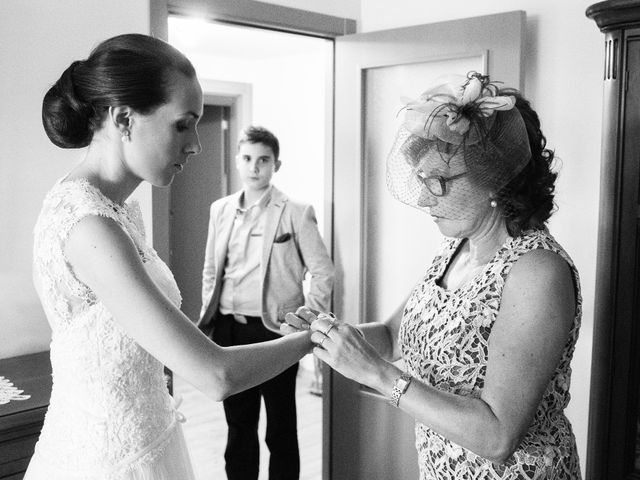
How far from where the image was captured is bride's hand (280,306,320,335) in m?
1.68

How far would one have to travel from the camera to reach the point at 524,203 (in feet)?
5.08

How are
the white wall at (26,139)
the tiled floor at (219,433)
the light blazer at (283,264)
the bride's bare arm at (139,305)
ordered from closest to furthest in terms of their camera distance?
1. the bride's bare arm at (139,305)
2. the white wall at (26,139)
3. the light blazer at (283,264)
4. the tiled floor at (219,433)

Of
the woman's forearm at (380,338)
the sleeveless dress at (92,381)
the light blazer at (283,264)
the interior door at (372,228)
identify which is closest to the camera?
the sleeveless dress at (92,381)

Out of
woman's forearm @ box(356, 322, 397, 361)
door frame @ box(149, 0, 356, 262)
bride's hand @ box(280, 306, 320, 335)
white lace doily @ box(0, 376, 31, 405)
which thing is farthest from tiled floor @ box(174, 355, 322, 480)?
bride's hand @ box(280, 306, 320, 335)

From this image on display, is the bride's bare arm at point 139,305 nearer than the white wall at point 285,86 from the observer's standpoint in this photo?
Yes

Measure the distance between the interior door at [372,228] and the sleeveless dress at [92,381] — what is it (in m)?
1.74

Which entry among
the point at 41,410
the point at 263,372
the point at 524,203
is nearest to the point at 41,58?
the point at 41,410

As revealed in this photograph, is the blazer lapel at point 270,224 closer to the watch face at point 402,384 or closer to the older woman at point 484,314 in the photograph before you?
the older woman at point 484,314

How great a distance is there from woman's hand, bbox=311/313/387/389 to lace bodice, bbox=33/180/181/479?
0.33 meters

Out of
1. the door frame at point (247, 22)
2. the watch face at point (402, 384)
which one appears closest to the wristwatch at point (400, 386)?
the watch face at point (402, 384)

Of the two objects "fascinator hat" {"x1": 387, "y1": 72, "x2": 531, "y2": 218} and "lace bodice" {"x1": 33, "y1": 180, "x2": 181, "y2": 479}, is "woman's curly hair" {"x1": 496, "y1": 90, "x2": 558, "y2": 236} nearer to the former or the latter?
"fascinator hat" {"x1": 387, "y1": 72, "x2": 531, "y2": 218}

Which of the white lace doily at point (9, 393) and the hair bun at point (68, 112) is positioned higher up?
the hair bun at point (68, 112)

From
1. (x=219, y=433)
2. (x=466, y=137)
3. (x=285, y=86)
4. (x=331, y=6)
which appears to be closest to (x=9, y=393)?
(x=466, y=137)

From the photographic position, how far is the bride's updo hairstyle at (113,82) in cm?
141
